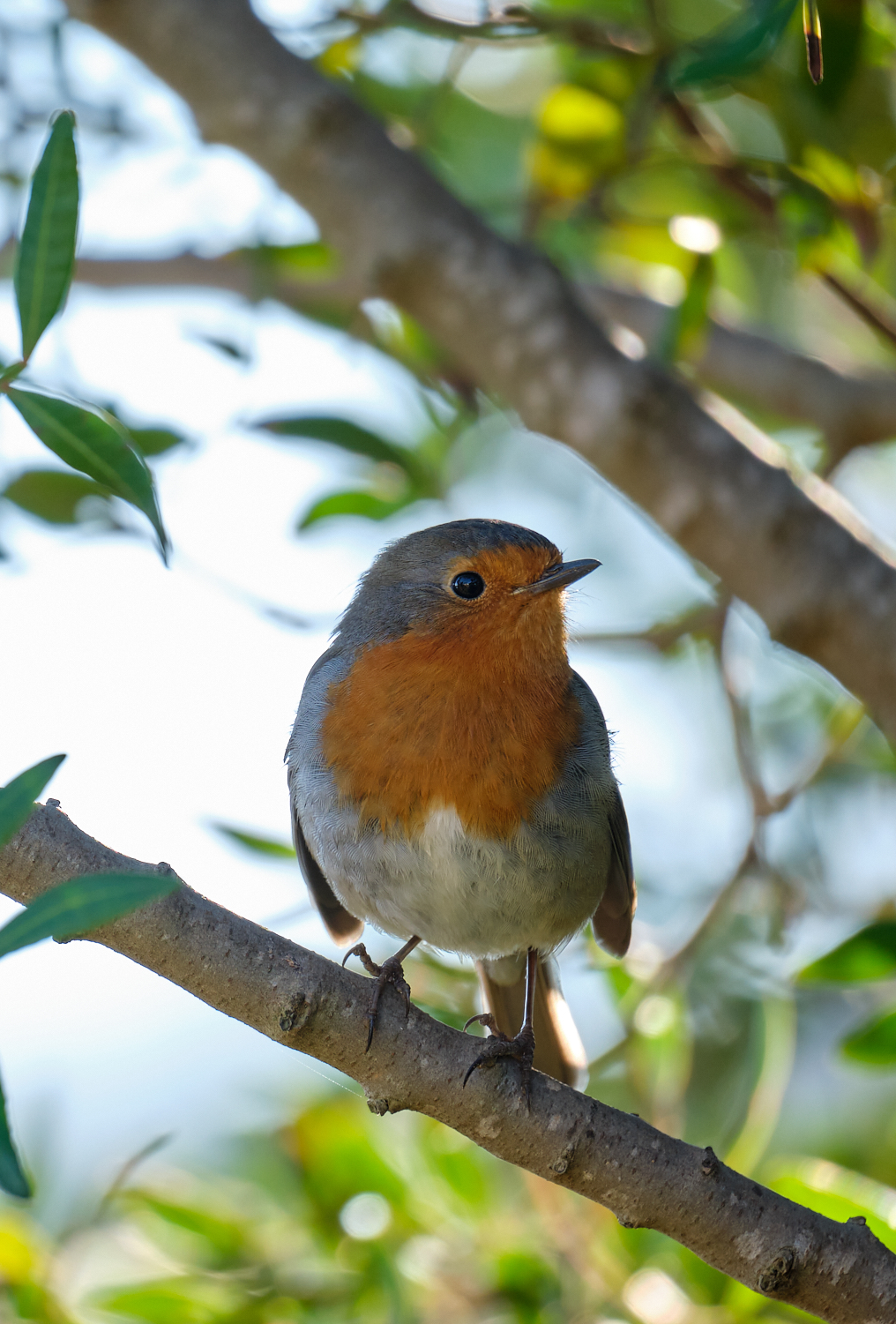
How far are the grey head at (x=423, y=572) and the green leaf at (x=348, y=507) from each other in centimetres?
25

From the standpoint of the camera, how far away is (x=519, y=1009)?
3.91 metres

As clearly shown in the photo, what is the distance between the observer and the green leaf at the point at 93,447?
1.84 m

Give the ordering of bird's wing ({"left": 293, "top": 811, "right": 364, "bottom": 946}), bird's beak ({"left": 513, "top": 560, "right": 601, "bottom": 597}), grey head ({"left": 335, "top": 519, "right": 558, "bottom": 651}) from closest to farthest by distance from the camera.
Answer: bird's beak ({"left": 513, "top": 560, "right": 601, "bottom": 597}), grey head ({"left": 335, "top": 519, "right": 558, "bottom": 651}), bird's wing ({"left": 293, "top": 811, "right": 364, "bottom": 946})

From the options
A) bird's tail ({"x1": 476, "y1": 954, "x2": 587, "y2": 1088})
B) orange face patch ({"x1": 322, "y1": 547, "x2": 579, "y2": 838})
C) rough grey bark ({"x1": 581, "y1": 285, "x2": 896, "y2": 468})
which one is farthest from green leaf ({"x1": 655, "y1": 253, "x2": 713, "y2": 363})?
bird's tail ({"x1": 476, "y1": 954, "x2": 587, "y2": 1088})

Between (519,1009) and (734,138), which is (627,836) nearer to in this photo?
(519,1009)

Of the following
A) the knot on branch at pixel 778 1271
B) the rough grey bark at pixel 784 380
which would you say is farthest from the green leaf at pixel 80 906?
the rough grey bark at pixel 784 380

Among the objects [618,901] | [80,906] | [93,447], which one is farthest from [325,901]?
[80,906]

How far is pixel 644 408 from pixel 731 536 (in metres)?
0.38

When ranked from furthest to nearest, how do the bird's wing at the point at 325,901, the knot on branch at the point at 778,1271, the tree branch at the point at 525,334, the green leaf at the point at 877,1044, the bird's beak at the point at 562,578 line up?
the bird's wing at the point at 325,901, the bird's beak at the point at 562,578, the tree branch at the point at 525,334, the green leaf at the point at 877,1044, the knot on branch at the point at 778,1271

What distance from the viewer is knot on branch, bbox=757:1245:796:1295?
2.18 m

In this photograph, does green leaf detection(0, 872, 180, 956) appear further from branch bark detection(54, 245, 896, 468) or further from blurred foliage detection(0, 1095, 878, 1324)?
branch bark detection(54, 245, 896, 468)

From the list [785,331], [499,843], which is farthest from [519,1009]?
[785,331]

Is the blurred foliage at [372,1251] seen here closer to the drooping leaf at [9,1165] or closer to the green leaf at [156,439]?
the drooping leaf at [9,1165]

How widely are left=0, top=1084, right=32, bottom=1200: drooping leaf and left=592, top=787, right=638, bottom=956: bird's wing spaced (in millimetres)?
2313
